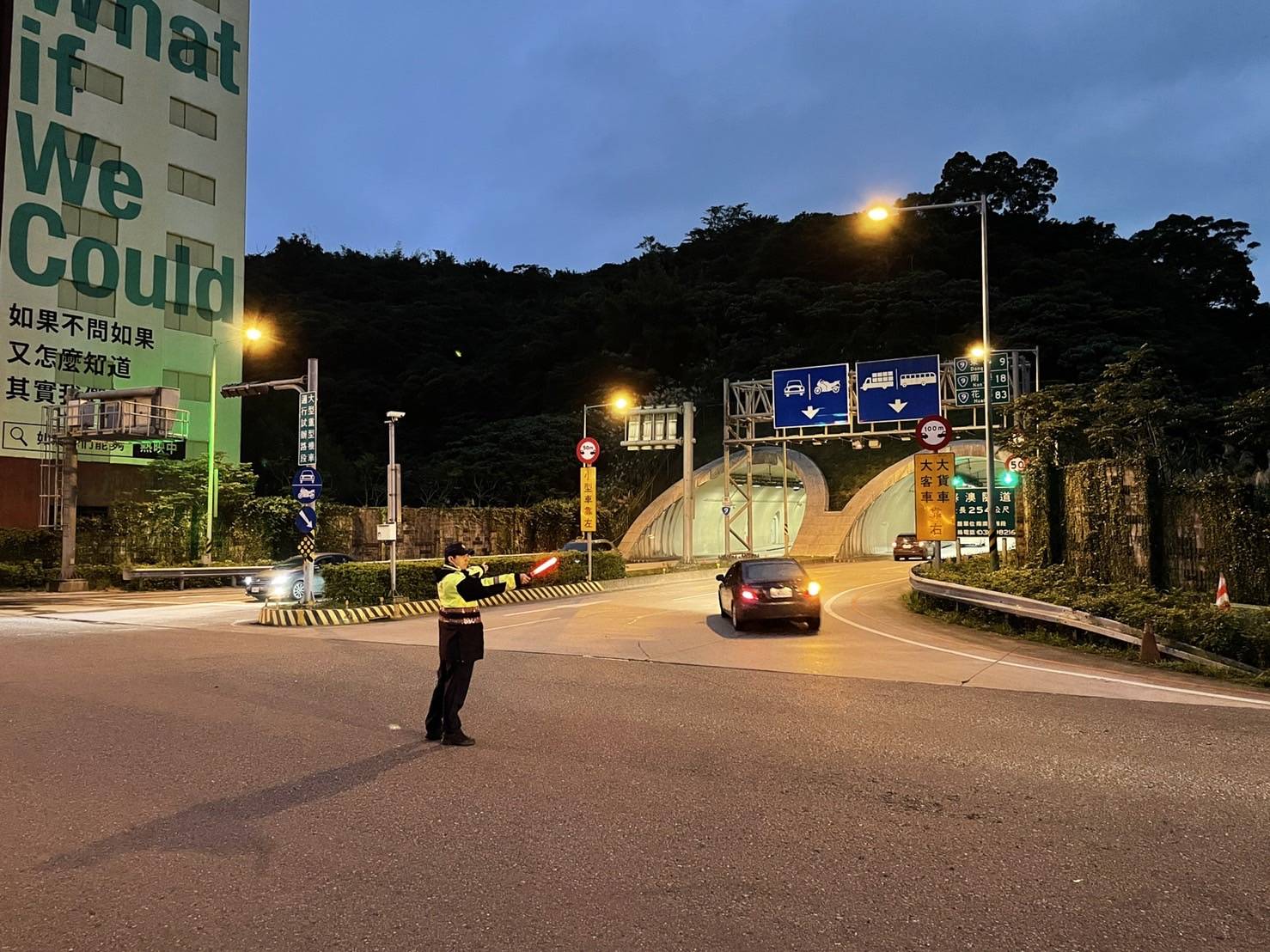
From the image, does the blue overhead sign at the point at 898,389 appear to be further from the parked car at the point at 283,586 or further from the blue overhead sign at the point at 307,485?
the blue overhead sign at the point at 307,485

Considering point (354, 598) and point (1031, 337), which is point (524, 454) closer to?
point (1031, 337)

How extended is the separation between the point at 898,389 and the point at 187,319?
30.4 m

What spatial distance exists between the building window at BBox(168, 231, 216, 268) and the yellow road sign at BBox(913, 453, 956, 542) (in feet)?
110

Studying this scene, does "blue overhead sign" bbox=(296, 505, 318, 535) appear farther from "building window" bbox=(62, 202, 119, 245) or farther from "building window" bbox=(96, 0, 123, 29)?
"building window" bbox=(96, 0, 123, 29)

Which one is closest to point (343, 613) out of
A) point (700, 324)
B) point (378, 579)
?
point (378, 579)

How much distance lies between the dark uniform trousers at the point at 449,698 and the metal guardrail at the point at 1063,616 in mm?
9531

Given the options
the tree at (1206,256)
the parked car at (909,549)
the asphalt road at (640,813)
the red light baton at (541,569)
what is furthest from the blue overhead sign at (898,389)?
the tree at (1206,256)

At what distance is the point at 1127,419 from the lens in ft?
63.2

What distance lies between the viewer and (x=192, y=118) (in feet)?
131

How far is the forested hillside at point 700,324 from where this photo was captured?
5978cm

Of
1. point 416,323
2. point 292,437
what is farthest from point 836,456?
point 416,323

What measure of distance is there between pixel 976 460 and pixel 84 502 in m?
42.6

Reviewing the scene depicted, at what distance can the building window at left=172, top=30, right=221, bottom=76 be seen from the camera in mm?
39812

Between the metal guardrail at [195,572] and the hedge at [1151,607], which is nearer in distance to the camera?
the hedge at [1151,607]
